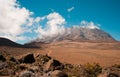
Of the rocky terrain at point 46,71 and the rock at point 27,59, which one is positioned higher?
the rock at point 27,59

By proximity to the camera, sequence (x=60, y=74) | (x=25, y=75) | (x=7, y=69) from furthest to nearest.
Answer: (x=7, y=69) < (x=60, y=74) < (x=25, y=75)

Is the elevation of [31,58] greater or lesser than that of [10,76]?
greater

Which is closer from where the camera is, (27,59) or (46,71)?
(46,71)

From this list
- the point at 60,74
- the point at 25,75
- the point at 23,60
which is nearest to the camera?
the point at 25,75

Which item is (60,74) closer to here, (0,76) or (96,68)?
(0,76)

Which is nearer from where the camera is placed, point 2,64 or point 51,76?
point 51,76

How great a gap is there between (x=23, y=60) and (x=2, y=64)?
9787 millimetres

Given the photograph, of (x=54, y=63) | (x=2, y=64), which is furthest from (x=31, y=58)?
(x=2, y=64)

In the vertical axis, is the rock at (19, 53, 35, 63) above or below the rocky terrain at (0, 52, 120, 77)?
above

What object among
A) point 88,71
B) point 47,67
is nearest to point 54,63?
point 47,67

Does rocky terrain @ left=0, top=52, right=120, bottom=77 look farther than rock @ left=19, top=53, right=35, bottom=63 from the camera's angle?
No

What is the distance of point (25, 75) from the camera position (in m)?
29.0

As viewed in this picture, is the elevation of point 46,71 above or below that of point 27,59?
below

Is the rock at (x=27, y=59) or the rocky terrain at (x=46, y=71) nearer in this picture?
the rocky terrain at (x=46, y=71)
